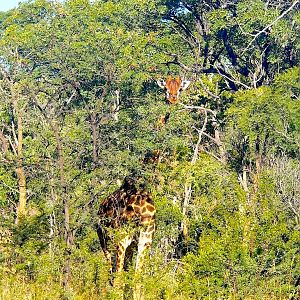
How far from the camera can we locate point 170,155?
1056cm

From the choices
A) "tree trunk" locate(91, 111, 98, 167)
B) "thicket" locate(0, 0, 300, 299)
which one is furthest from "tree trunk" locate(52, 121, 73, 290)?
"tree trunk" locate(91, 111, 98, 167)

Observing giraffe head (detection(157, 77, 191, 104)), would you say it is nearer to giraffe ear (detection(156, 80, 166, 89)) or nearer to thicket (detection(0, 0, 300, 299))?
giraffe ear (detection(156, 80, 166, 89))

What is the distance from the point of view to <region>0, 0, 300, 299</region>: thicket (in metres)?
7.88

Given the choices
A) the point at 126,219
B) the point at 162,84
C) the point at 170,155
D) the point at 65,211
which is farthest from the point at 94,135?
the point at 162,84

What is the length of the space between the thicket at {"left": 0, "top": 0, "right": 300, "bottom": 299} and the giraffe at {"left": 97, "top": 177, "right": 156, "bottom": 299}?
0.17 m

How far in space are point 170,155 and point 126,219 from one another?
2.06 metres

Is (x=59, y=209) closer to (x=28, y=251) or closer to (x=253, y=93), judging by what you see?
(x=28, y=251)

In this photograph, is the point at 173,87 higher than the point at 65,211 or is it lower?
higher

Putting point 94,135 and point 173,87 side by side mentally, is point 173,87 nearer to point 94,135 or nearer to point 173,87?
point 173,87

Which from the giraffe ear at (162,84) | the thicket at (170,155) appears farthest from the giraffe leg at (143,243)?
the giraffe ear at (162,84)

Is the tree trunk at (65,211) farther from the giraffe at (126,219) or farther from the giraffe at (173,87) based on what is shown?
the giraffe at (173,87)

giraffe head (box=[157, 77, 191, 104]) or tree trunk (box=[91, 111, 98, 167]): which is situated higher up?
tree trunk (box=[91, 111, 98, 167])

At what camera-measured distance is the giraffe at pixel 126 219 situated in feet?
27.4

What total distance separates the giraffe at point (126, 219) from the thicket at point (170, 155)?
0.17 metres
